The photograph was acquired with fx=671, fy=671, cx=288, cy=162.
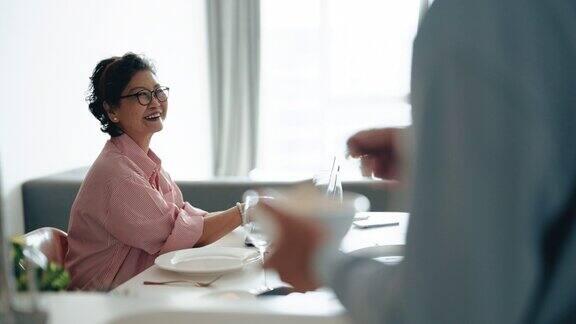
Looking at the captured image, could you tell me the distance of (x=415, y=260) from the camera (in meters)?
0.56

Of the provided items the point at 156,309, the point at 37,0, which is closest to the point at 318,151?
the point at 37,0

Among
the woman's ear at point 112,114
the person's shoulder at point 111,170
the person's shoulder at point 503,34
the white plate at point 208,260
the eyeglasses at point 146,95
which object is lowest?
the white plate at point 208,260

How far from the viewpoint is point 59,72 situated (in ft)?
9.63

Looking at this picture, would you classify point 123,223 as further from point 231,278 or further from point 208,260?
point 231,278

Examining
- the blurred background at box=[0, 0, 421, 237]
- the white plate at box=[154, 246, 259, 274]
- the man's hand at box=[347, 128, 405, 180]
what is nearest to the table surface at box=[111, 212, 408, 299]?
the white plate at box=[154, 246, 259, 274]

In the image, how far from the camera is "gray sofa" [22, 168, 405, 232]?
2.74m

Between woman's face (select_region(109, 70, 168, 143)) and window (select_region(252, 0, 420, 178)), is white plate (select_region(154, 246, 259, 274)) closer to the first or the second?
woman's face (select_region(109, 70, 168, 143))

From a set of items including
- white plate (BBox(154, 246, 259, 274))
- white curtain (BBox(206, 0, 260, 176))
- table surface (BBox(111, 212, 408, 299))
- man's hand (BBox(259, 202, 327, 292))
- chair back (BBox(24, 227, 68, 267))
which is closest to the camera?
man's hand (BBox(259, 202, 327, 292))

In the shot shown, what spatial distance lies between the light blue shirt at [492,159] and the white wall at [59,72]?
1.51 m

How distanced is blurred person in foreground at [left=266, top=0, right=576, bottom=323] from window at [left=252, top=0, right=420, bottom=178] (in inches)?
181

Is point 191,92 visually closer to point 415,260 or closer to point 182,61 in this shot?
point 182,61

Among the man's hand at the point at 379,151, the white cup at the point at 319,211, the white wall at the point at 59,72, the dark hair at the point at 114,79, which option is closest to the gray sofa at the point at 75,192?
the white wall at the point at 59,72

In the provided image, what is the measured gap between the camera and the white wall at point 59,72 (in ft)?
8.49

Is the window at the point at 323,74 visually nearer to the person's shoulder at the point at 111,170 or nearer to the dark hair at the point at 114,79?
the dark hair at the point at 114,79
